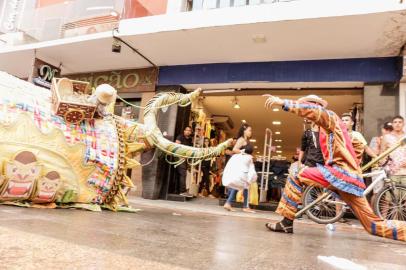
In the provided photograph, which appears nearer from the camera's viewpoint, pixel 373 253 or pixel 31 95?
pixel 373 253

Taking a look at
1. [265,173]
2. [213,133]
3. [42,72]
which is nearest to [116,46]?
[42,72]

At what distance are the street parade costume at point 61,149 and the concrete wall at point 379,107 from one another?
3531mm

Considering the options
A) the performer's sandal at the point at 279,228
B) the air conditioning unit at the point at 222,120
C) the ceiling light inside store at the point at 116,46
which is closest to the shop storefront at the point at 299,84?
the air conditioning unit at the point at 222,120

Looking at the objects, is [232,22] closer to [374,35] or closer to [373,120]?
[374,35]

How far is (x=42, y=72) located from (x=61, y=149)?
6.28 m

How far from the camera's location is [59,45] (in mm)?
8430

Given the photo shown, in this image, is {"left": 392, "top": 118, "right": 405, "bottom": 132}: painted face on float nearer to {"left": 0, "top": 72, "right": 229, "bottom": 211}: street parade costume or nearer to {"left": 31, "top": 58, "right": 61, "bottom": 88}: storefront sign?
{"left": 0, "top": 72, "right": 229, "bottom": 211}: street parade costume

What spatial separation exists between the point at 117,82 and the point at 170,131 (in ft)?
7.55

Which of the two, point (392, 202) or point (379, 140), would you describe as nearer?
point (392, 202)

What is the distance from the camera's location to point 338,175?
3400 millimetres

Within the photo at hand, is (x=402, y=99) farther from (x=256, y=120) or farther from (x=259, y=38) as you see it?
(x=256, y=120)

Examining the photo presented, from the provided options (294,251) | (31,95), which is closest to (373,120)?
(294,251)

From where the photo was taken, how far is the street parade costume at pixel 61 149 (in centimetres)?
355

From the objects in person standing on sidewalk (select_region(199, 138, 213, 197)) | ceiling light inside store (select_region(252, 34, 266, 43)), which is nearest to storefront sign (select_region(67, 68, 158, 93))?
person standing on sidewalk (select_region(199, 138, 213, 197))
